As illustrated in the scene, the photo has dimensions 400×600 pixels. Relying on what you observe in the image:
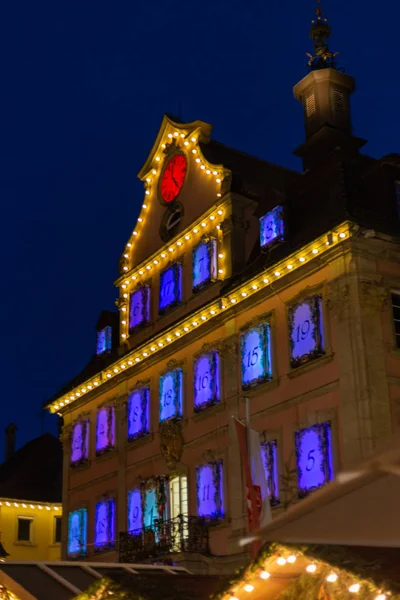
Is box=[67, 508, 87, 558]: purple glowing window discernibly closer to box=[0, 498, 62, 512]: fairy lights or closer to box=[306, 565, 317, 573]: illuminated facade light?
box=[0, 498, 62, 512]: fairy lights

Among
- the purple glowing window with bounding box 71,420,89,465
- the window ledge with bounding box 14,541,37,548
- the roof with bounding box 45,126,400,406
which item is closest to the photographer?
the roof with bounding box 45,126,400,406

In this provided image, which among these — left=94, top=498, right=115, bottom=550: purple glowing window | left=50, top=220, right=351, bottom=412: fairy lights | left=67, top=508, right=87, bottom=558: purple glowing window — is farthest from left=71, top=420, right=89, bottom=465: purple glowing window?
left=94, top=498, right=115, bottom=550: purple glowing window

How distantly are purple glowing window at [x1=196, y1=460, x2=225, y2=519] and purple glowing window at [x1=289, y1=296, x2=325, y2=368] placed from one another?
180 inches

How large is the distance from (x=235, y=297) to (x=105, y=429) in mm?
Answer: 9573

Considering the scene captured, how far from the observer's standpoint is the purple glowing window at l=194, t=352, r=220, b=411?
27.0 meters

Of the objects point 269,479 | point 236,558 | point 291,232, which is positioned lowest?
point 236,558

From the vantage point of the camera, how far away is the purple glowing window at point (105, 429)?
108 ft

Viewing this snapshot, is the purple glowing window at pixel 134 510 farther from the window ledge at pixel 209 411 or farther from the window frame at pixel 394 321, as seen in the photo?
the window frame at pixel 394 321

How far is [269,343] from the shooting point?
25.2 m

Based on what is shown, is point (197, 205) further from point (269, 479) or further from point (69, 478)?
Answer: point (69, 478)

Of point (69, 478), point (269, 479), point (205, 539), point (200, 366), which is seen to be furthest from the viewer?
point (69, 478)

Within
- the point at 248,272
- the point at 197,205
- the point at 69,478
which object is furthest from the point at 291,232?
the point at 69,478

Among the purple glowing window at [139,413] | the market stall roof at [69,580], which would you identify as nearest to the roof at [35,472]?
the purple glowing window at [139,413]

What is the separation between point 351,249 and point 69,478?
18107mm
